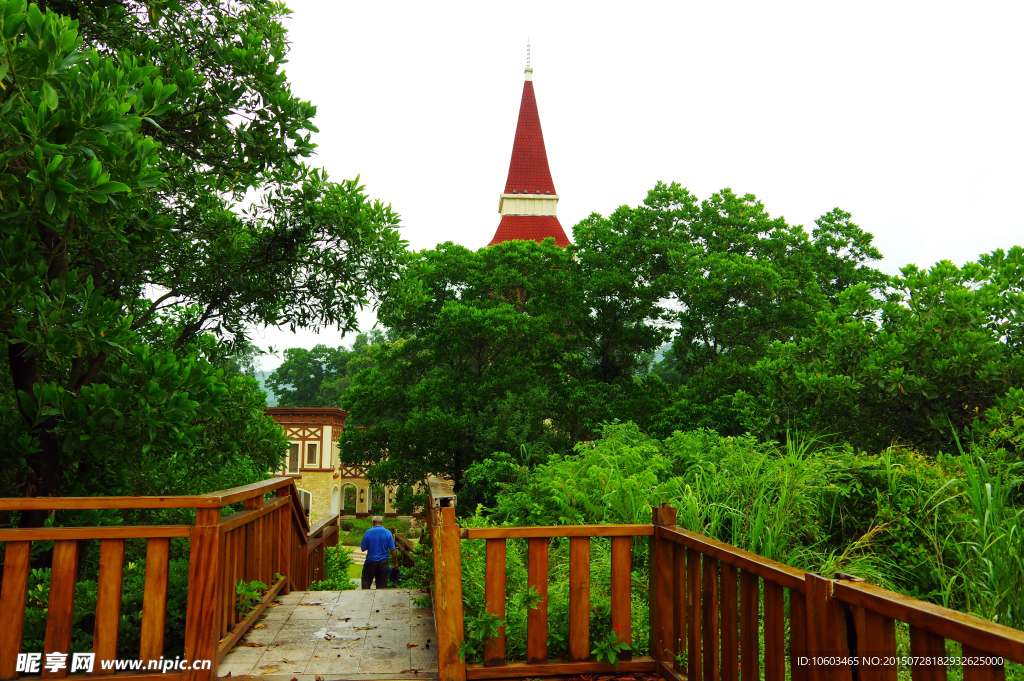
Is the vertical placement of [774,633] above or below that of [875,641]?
below

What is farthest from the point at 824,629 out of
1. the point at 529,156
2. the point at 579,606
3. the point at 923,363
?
the point at 529,156

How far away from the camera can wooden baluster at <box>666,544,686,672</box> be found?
11.5 ft

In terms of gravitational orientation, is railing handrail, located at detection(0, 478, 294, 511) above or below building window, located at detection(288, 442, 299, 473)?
above

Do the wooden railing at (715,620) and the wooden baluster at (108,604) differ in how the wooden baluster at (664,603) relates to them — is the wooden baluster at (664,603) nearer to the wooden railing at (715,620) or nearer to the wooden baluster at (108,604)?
Result: the wooden railing at (715,620)

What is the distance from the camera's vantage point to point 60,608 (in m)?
3.18

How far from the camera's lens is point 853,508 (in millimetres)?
5754

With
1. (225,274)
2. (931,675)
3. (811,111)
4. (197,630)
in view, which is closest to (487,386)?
(811,111)

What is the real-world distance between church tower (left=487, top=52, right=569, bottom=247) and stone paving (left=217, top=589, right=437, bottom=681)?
3104 centimetres

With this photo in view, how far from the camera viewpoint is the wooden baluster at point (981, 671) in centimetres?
163

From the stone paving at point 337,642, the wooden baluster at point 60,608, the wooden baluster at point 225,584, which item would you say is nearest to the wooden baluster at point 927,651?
the stone paving at point 337,642

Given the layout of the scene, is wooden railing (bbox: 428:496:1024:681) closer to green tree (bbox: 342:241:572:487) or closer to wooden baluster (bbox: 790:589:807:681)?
wooden baluster (bbox: 790:589:807:681)

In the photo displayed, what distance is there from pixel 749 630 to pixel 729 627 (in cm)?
21

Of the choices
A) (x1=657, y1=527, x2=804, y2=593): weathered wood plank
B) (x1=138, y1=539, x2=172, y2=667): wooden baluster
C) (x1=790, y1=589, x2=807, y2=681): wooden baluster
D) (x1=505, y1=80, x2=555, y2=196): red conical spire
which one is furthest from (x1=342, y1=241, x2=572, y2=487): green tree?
(x1=790, y1=589, x2=807, y2=681): wooden baluster

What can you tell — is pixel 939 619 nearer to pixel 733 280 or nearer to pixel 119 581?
pixel 119 581
